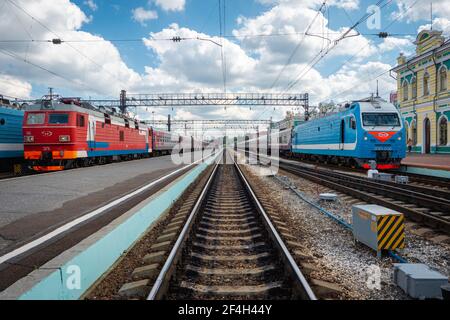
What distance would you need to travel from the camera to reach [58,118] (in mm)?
15539

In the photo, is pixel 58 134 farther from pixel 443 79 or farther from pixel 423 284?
pixel 443 79

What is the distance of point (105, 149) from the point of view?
65.1ft

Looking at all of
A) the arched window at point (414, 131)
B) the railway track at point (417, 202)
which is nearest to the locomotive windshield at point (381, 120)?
the railway track at point (417, 202)

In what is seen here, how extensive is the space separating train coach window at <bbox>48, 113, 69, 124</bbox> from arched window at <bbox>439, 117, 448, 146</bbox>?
94.7ft

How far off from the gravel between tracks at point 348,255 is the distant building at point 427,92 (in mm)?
25961

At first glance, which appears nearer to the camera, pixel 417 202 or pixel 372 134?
pixel 417 202

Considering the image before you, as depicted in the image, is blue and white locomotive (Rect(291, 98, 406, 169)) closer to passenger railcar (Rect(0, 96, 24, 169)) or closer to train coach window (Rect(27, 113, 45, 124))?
train coach window (Rect(27, 113, 45, 124))

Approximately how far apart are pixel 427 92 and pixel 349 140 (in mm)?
18856

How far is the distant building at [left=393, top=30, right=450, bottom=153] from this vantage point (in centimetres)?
2725

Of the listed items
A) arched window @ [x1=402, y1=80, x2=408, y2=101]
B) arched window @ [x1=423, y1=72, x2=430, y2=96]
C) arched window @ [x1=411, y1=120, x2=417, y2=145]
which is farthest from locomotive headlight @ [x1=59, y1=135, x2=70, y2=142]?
arched window @ [x1=402, y1=80, x2=408, y2=101]

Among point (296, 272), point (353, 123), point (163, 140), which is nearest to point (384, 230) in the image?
point (296, 272)

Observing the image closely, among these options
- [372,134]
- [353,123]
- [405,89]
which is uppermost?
[405,89]

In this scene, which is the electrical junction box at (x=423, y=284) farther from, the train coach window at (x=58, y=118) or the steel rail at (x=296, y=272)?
the train coach window at (x=58, y=118)
